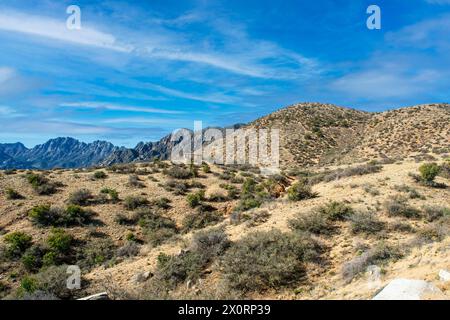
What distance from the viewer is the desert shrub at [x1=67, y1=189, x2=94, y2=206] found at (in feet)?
75.4

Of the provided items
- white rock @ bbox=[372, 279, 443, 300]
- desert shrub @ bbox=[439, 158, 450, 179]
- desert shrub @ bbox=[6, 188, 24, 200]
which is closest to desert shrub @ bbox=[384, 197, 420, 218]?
white rock @ bbox=[372, 279, 443, 300]

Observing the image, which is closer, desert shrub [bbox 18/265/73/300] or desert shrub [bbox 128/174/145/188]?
desert shrub [bbox 18/265/73/300]

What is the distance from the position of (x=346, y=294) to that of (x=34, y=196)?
23.3m

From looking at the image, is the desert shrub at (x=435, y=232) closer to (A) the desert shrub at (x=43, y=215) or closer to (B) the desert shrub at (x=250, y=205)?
(B) the desert shrub at (x=250, y=205)

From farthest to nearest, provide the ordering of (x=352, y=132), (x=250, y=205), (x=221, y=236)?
(x=352, y=132)
(x=250, y=205)
(x=221, y=236)

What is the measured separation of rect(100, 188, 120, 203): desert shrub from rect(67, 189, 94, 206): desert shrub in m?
1.26

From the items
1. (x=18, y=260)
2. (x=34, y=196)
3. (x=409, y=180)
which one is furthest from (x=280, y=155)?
(x=18, y=260)

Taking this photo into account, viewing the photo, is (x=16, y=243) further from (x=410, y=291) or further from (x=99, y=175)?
(x=410, y=291)

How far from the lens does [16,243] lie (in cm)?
1694

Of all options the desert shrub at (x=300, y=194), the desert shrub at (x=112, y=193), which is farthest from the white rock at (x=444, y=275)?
the desert shrub at (x=112, y=193)

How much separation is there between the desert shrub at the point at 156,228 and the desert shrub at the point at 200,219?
2.77ft

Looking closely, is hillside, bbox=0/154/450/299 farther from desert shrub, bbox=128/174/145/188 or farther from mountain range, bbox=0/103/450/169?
mountain range, bbox=0/103/450/169

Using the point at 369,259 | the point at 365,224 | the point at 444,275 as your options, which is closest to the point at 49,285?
the point at 369,259

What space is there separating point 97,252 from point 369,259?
1384cm
